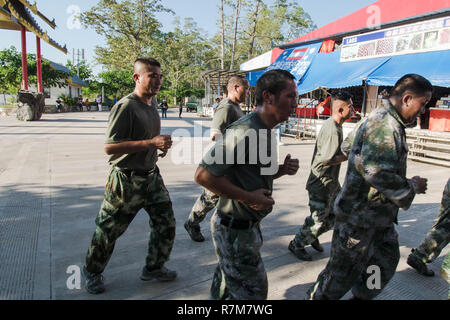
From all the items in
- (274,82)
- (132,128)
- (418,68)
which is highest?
(418,68)

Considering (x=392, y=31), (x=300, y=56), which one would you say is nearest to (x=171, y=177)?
(x=392, y=31)

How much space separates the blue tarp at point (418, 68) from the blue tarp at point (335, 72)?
336mm

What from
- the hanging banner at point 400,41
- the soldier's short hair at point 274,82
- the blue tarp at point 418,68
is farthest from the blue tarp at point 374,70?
the soldier's short hair at point 274,82

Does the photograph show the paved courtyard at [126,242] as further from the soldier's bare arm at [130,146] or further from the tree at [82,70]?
the tree at [82,70]

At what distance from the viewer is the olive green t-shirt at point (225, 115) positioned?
3.67 meters

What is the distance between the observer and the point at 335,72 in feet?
40.5

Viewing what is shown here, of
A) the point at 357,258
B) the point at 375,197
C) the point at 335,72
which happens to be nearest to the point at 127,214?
the point at 357,258

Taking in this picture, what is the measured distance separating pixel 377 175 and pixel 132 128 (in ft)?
6.05

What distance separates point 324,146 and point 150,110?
1.73 metres

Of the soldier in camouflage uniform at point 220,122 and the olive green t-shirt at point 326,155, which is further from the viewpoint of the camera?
the soldier in camouflage uniform at point 220,122

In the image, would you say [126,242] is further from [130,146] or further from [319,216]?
[319,216]

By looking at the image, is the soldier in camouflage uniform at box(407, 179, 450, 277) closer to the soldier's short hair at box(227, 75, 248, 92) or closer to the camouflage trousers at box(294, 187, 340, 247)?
the camouflage trousers at box(294, 187, 340, 247)
